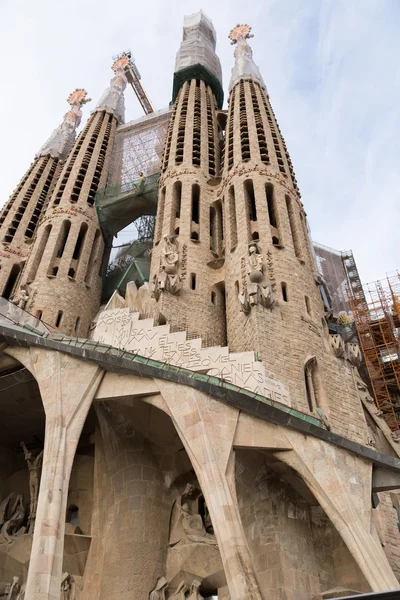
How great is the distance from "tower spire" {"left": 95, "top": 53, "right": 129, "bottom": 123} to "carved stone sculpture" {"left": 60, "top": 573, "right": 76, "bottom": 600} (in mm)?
28511

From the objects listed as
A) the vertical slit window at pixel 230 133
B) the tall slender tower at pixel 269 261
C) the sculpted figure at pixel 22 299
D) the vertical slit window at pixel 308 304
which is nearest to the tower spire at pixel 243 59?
the vertical slit window at pixel 230 133

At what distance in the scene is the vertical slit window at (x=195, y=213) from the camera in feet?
68.2

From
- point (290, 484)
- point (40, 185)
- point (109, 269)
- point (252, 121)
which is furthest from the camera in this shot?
point (40, 185)

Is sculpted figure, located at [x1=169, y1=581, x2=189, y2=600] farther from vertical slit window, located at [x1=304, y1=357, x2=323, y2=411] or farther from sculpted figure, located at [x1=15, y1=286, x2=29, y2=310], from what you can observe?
sculpted figure, located at [x1=15, y1=286, x2=29, y2=310]

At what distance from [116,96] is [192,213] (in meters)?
18.5

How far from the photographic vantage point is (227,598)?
10828mm

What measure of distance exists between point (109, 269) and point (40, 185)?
6.60 meters

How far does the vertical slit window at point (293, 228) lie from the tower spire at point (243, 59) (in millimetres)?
11727

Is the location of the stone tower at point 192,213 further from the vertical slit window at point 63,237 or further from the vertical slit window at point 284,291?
the vertical slit window at point 63,237

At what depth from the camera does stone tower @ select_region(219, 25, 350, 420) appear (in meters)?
14.1

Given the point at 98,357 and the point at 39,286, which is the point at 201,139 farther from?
the point at 98,357

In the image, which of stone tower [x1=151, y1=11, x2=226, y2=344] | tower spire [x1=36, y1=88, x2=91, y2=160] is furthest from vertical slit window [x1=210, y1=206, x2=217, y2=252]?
tower spire [x1=36, y1=88, x2=91, y2=160]

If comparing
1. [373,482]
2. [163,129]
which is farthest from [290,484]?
[163,129]

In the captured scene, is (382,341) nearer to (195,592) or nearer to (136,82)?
(195,592)
